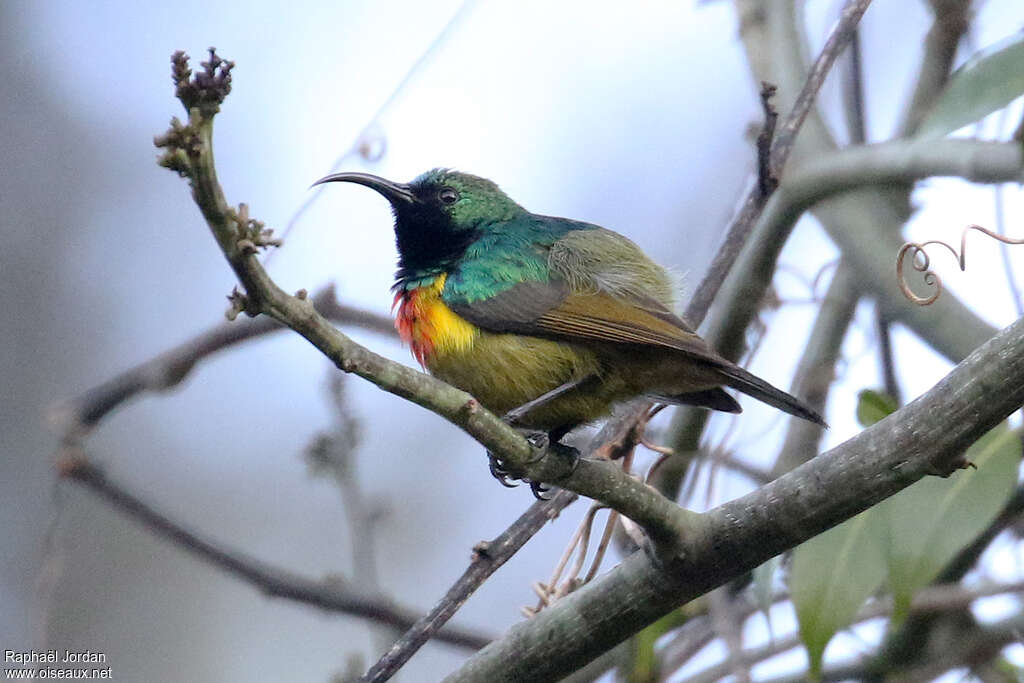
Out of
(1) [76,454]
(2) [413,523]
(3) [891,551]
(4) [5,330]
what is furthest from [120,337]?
(3) [891,551]

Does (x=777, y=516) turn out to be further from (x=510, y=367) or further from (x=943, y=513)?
(x=943, y=513)

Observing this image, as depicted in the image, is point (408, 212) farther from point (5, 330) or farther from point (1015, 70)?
point (5, 330)

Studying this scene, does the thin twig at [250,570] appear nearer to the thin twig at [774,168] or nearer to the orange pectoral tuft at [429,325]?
the orange pectoral tuft at [429,325]

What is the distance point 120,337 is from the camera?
28.5 feet

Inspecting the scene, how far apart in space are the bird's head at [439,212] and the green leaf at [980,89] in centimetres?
140

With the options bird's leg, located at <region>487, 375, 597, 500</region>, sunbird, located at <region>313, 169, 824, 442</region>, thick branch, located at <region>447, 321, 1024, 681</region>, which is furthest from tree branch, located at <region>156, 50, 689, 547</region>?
sunbird, located at <region>313, 169, 824, 442</region>

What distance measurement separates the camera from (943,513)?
337 cm

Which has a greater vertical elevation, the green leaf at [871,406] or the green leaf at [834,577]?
the green leaf at [871,406]

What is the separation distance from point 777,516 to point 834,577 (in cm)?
118

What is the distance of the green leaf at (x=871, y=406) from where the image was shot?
3.44m

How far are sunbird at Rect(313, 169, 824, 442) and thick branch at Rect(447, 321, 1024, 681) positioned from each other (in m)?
0.67

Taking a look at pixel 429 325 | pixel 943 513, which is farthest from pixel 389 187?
pixel 943 513

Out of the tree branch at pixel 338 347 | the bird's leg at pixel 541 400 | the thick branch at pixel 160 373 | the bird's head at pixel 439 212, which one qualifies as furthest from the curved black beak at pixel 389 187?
the tree branch at pixel 338 347

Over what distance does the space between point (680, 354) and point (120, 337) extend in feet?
20.9
